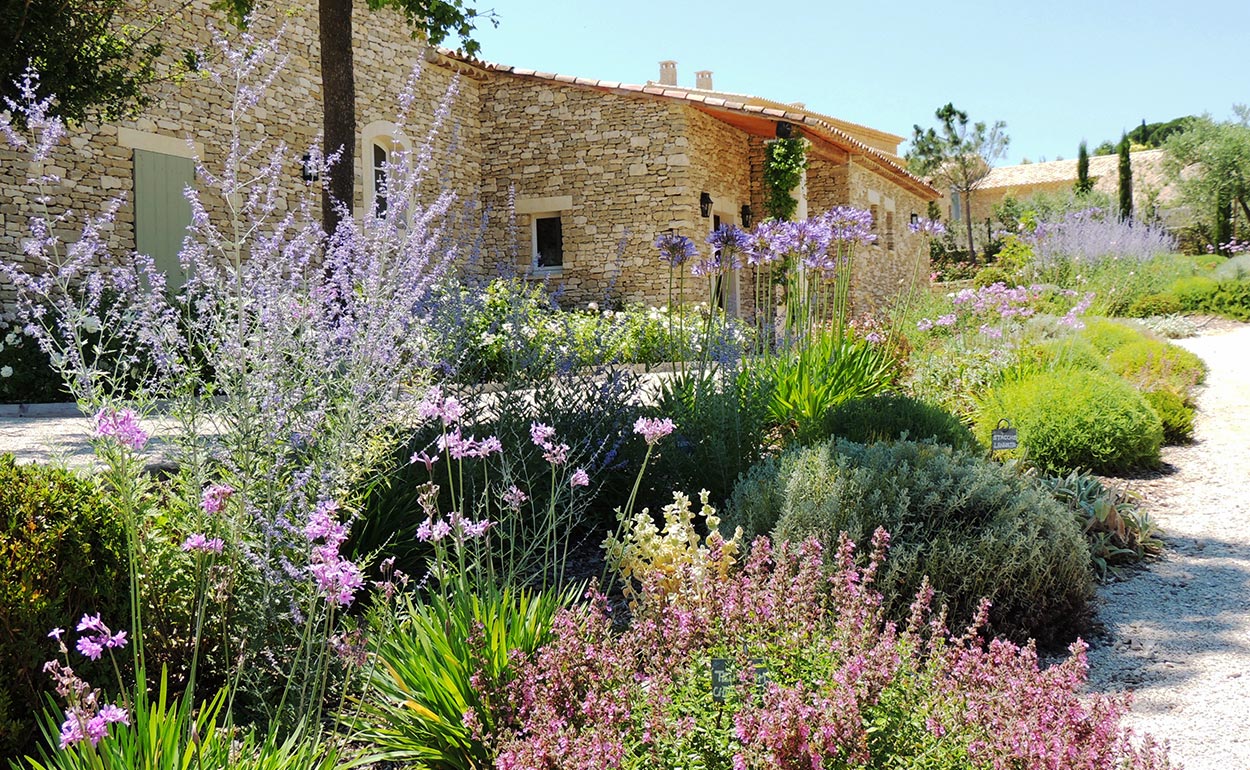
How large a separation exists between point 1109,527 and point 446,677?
3.63 metres

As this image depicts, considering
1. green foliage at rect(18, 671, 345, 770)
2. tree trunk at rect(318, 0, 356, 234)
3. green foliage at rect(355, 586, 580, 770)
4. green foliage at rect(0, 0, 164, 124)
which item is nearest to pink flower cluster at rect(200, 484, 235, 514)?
→ green foliage at rect(18, 671, 345, 770)

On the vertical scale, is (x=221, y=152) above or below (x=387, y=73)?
below

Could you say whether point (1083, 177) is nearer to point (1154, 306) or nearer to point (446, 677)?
point (1154, 306)

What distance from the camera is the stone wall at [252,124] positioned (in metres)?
9.83

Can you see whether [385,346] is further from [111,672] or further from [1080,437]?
[1080,437]

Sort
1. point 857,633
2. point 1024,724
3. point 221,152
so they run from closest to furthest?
point 1024,724, point 857,633, point 221,152

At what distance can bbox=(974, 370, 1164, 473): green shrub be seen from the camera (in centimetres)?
597

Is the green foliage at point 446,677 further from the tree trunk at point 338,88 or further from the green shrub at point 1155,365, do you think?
the green shrub at point 1155,365

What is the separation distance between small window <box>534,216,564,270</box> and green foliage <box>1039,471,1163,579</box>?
1125 cm

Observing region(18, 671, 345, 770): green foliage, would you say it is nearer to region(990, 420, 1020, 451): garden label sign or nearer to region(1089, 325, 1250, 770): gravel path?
region(1089, 325, 1250, 770): gravel path

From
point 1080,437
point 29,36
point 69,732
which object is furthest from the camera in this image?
point 29,36

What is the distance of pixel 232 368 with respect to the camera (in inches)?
102

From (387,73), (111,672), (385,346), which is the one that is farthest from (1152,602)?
(387,73)

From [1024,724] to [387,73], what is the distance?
13729 mm
